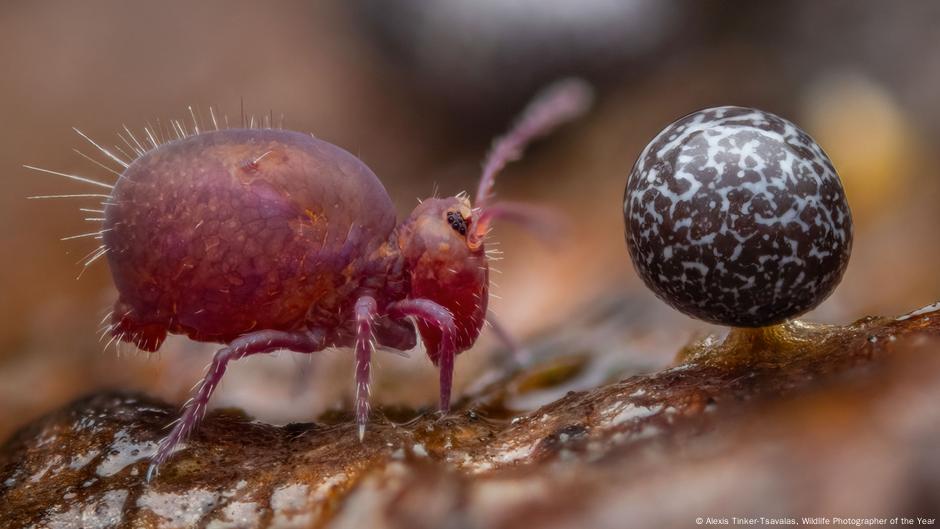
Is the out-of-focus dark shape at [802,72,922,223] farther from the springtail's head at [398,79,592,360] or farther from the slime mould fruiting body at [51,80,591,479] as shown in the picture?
the slime mould fruiting body at [51,80,591,479]

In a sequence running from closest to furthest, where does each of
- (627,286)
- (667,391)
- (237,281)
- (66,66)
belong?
(667,391) → (237,281) → (627,286) → (66,66)

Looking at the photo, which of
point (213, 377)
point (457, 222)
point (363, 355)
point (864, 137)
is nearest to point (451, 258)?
point (457, 222)

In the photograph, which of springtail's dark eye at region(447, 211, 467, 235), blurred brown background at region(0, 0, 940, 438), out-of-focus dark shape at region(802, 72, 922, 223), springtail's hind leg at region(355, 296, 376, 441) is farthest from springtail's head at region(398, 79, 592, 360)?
out-of-focus dark shape at region(802, 72, 922, 223)

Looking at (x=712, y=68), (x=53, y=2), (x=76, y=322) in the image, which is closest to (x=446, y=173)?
(x=712, y=68)

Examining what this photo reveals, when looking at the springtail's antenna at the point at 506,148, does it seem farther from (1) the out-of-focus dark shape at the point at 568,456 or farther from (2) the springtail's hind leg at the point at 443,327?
(1) the out-of-focus dark shape at the point at 568,456

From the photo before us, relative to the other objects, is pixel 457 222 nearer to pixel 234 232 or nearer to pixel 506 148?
pixel 506 148

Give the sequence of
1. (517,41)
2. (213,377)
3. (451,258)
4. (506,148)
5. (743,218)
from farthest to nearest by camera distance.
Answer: (517,41) < (506,148) < (451,258) < (213,377) < (743,218)

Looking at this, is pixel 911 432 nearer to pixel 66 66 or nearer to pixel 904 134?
pixel 904 134
